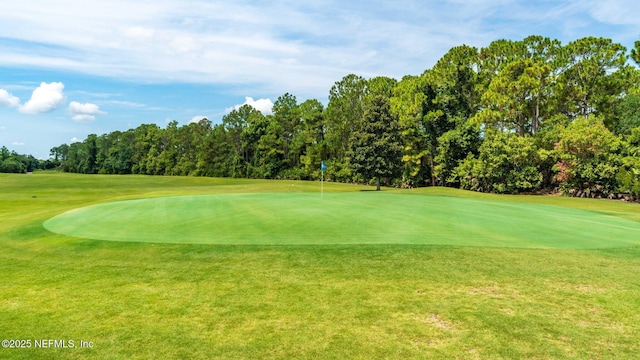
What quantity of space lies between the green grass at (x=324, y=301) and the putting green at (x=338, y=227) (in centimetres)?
96

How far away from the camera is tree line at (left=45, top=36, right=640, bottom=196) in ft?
122

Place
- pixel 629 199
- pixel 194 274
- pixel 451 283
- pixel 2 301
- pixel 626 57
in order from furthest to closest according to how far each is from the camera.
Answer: pixel 626 57 → pixel 629 199 → pixel 194 274 → pixel 451 283 → pixel 2 301

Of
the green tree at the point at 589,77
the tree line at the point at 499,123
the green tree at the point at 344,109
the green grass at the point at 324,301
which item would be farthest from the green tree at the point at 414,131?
the green grass at the point at 324,301

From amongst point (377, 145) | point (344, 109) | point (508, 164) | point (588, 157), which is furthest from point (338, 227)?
point (344, 109)

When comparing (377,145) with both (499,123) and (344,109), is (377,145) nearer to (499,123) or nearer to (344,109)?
(499,123)

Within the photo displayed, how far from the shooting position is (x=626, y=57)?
40.7 meters

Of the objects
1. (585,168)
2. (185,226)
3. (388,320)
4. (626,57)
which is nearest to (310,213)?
(185,226)

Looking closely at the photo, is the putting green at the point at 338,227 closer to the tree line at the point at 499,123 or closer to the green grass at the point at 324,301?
the green grass at the point at 324,301

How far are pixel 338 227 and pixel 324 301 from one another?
6607 mm

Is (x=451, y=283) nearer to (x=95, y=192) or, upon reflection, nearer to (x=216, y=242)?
(x=216, y=242)

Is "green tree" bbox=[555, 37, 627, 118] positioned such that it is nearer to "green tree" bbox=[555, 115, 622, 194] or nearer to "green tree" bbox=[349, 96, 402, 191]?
"green tree" bbox=[555, 115, 622, 194]

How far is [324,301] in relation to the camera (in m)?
6.22

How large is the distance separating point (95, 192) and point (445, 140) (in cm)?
4383

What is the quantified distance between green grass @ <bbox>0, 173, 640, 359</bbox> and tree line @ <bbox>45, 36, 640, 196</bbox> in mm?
28072
